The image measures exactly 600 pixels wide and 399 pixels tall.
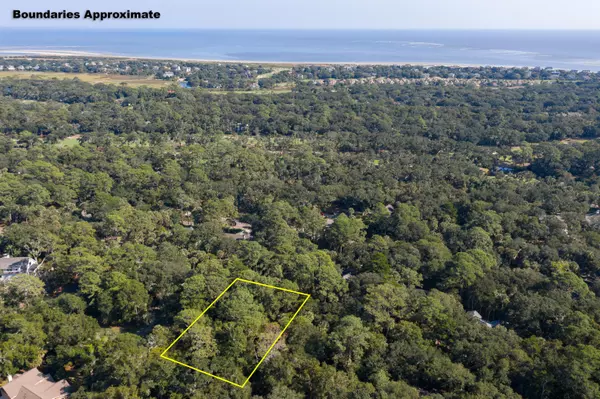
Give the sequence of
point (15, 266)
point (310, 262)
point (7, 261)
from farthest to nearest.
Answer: point (7, 261)
point (15, 266)
point (310, 262)

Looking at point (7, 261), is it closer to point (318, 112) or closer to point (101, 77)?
point (318, 112)

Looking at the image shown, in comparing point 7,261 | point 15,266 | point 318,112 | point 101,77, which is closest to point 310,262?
point 15,266

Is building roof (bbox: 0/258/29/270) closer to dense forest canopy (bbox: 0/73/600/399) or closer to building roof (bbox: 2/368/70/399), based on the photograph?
dense forest canopy (bbox: 0/73/600/399)

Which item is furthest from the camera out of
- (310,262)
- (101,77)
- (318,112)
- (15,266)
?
(101,77)

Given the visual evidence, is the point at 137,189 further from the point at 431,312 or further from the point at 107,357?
the point at 431,312

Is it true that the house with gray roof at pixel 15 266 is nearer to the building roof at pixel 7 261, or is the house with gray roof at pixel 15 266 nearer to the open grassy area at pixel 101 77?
the building roof at pixel 7 261

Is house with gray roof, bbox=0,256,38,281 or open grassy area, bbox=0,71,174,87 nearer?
house with gray roof, bbox=0,256,38,281

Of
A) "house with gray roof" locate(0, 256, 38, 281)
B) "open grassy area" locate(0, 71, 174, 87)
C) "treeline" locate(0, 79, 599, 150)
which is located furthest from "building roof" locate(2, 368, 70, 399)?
→ "open grassy area" locate(0, 71, 174, 87)

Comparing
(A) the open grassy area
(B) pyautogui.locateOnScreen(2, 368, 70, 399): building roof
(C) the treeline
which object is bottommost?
(B) pyautogui.locateOnScreen(2, 368, 70, 399): building roof
